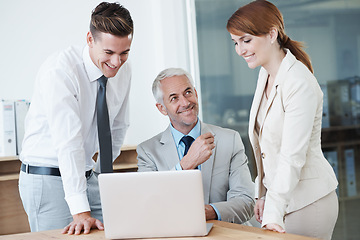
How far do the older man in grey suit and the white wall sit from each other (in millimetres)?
1474

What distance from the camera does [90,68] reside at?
220cm

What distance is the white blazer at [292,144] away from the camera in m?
1.62

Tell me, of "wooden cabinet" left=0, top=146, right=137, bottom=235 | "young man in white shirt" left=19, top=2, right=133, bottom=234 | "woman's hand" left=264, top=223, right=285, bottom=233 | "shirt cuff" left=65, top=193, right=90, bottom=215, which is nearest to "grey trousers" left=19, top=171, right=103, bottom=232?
"young man in white shirt" left=19, top=2, right=133, bottom=234

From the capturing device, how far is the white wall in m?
3.59

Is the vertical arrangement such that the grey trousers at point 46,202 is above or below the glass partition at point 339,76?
below

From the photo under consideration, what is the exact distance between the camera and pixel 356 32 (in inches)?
111

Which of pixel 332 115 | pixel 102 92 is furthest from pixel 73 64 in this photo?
pixel 332 115

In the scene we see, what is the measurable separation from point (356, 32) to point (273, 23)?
4.19 ft

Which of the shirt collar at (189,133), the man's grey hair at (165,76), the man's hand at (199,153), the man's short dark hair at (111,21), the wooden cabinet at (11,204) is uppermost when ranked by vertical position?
the man's short dark hair at (111,21)

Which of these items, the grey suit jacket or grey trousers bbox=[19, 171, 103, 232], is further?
the grey suit jacket

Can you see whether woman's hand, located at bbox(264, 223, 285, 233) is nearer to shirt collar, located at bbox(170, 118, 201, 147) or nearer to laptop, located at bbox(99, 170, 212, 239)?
laptop, located at bbox(99, 170, 212, 239)

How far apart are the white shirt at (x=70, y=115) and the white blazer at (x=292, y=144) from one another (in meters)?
0.75

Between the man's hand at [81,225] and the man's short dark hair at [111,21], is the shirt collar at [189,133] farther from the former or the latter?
the man's hand at [81,225]

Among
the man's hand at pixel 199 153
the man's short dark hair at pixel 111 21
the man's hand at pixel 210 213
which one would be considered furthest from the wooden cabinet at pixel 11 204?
the man's short dark hair at pixel 111 21
